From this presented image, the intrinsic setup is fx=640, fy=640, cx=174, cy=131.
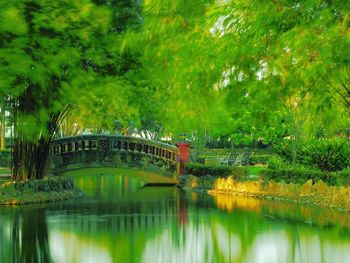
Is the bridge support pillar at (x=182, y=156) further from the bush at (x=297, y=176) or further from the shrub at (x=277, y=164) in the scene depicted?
the bush at (x=297, y=176)

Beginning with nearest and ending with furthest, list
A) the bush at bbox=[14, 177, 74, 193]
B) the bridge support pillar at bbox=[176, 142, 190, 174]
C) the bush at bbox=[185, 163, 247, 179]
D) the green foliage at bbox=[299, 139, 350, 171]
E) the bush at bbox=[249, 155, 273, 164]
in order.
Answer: the bush at bbox=[14, 177, 74, 193], the green foliage at bbox=[299, 139, 350, 171], the bush at bbox=[185, 163, 247, 179], the bridge support pillar at bbox=[176, 142, 190, 174], the bush at bbox=[249, 155, 273, 164]

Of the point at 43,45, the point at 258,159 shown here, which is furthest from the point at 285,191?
the point at 258,159

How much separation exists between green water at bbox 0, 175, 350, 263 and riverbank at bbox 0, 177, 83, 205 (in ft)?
3.89

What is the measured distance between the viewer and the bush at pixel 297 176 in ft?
79.8

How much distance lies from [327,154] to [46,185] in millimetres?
13099

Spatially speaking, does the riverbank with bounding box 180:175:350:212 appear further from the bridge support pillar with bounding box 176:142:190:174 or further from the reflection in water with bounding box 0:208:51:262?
the reflection in water with bounding box 0:208:51:262

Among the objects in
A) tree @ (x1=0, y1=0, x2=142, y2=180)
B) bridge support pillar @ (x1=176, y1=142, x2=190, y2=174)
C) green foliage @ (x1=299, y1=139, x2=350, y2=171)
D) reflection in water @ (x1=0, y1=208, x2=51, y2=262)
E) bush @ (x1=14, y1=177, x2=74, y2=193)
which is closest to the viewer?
tree @ (x1=0, y1=0, x2=142, y2=180)

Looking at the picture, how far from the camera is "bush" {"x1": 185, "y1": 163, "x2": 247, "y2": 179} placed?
100ft

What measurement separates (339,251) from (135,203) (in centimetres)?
1376

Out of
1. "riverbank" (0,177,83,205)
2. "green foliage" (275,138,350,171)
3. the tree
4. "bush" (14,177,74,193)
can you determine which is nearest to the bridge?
"bush" (14,177,74,193)

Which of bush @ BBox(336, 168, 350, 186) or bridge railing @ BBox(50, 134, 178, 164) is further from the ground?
bridge railing @ BBox(50, 134, 178, 164)

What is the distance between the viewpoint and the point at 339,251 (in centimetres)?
1248

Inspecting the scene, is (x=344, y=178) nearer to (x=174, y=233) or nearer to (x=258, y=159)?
(x=174, y=233)

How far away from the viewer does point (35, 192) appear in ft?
84.8
